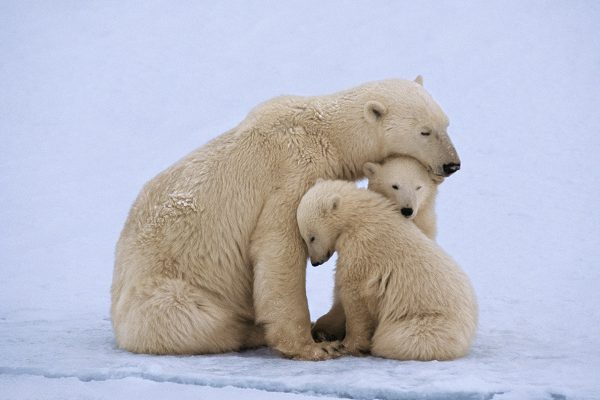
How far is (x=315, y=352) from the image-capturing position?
222 inches

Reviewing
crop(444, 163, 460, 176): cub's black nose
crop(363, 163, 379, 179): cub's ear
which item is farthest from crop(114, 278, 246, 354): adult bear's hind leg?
crop(444, 163, 460, 176): cub's black nose

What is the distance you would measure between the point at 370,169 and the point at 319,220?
635 mm

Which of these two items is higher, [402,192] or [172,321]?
[402,192]

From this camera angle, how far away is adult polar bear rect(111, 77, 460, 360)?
5.71 m

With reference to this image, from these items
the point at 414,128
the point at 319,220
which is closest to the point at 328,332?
the point at 319,220

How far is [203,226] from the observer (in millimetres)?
5934

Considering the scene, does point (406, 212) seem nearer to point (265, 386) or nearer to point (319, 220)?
point (319, 220)

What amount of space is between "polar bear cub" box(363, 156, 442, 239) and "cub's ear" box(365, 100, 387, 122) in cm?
32

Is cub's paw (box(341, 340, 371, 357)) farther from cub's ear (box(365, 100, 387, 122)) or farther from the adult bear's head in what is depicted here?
cub's ear (box(365, 100, 387, 122))

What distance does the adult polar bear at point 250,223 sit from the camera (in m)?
5.71

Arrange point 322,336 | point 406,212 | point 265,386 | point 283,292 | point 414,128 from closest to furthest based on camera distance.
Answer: point 265,386, point 283,292, point 406,212, point 414,128, point 322,336

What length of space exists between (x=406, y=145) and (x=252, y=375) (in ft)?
6.50

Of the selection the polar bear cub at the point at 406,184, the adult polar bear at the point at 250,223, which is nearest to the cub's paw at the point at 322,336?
the adult polar bear at the point at 250,223

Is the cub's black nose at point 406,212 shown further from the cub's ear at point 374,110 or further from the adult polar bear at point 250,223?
the cub's ear at point 374,110
